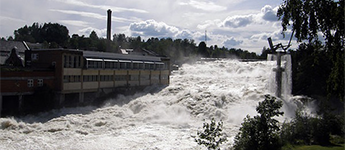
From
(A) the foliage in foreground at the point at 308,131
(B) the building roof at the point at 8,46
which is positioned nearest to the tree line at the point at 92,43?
(B) the building roof at the point at 8,46

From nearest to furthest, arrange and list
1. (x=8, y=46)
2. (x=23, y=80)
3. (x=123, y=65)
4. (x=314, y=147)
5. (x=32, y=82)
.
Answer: (x=314, y=147) < (x=23, y=80) < (x=32, y=82) < (x=123, y=65) < (x=8, y=46)

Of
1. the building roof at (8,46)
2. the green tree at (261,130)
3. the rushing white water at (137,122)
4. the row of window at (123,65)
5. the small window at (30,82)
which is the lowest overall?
the rushing white water at (137,122)

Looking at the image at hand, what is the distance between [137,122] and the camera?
1232 inches

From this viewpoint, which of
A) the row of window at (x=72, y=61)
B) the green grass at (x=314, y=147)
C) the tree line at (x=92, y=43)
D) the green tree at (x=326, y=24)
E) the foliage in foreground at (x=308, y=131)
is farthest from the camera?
the tree line at (x=92, y=43)

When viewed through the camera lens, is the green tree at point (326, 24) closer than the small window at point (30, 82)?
Yes

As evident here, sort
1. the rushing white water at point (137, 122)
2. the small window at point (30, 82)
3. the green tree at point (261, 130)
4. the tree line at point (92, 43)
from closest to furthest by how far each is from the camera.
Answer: the green tree at point (261, 130) < the rushing white water at point (137, 122) < the small window at point (30, 82) < the tree line at point (92, 43)

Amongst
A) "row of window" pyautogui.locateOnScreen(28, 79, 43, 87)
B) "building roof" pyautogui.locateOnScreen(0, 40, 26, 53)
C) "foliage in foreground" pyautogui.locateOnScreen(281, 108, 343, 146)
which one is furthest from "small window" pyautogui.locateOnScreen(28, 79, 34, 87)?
"foliage in foreground" pyautogui.locateOnScreen(281, 108, 343, 146)

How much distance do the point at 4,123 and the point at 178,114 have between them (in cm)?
1724

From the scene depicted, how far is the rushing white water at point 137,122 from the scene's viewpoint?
24.0 m

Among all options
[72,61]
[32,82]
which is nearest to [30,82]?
[32,82]

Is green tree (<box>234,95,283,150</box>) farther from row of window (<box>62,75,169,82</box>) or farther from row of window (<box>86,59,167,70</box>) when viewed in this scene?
row of window (<box>86,59,167,70</box>)

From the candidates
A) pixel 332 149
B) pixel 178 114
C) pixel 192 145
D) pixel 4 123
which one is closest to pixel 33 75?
pixel 4 123

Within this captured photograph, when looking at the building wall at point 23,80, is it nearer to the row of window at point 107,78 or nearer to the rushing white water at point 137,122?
the row of window at point 107,78

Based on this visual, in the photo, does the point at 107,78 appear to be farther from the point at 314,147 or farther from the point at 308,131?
the point at 314,147
